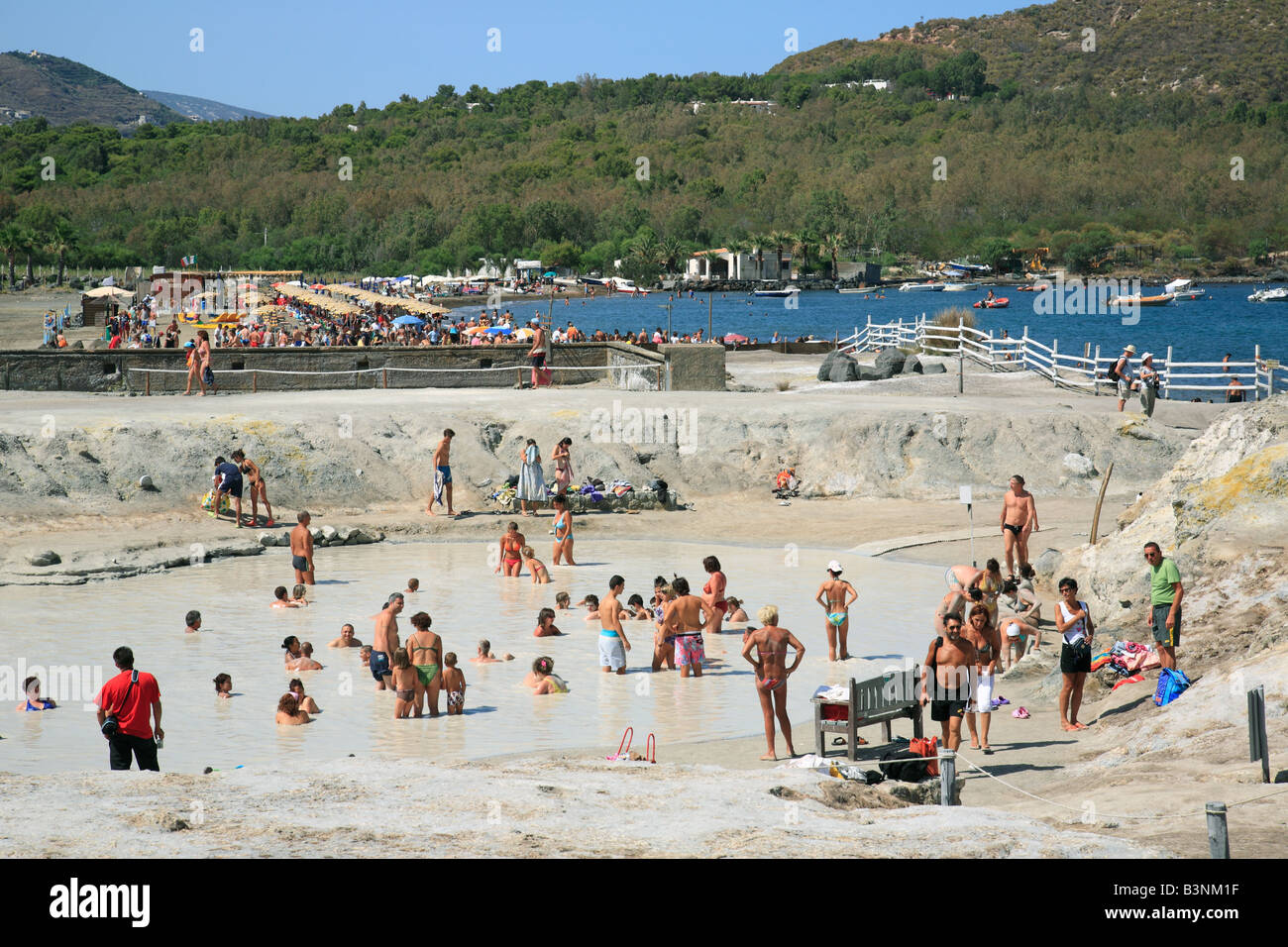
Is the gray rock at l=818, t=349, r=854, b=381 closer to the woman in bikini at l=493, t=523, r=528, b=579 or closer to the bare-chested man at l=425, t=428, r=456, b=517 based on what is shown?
the bare-chested man at l=425, t=428, r=456, b=517

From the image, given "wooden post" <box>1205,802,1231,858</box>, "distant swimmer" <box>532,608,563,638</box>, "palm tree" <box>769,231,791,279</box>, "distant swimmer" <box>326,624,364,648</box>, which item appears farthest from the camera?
"palm tree" <box>769,231,791,279</box>

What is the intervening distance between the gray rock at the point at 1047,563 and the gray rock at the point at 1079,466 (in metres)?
8.04

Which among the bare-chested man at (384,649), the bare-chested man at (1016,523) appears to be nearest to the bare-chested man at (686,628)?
the bare-chested man at (384,649)

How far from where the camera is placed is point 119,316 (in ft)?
175

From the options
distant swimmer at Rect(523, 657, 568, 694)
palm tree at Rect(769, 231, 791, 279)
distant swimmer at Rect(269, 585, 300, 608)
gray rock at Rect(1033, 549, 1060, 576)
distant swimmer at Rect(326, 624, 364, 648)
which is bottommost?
distant swimmer at Rect(523, 657, 568, 694)

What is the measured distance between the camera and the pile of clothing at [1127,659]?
12852 mm

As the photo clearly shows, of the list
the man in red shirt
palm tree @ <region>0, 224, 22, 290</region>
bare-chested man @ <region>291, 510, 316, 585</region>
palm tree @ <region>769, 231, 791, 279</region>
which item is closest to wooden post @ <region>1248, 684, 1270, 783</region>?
the man in red shirt

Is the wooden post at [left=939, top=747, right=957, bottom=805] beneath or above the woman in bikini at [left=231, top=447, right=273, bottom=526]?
beneath

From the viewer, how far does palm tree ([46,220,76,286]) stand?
127m

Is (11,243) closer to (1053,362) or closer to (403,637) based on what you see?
(1053,362)

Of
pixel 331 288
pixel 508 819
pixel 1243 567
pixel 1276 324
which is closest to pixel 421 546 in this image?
pixel 1243 567

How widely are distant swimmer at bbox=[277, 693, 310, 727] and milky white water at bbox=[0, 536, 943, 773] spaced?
0.12 metres

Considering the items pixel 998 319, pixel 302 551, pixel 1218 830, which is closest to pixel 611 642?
pixel 302 551

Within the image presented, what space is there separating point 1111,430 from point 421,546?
14.1 m
